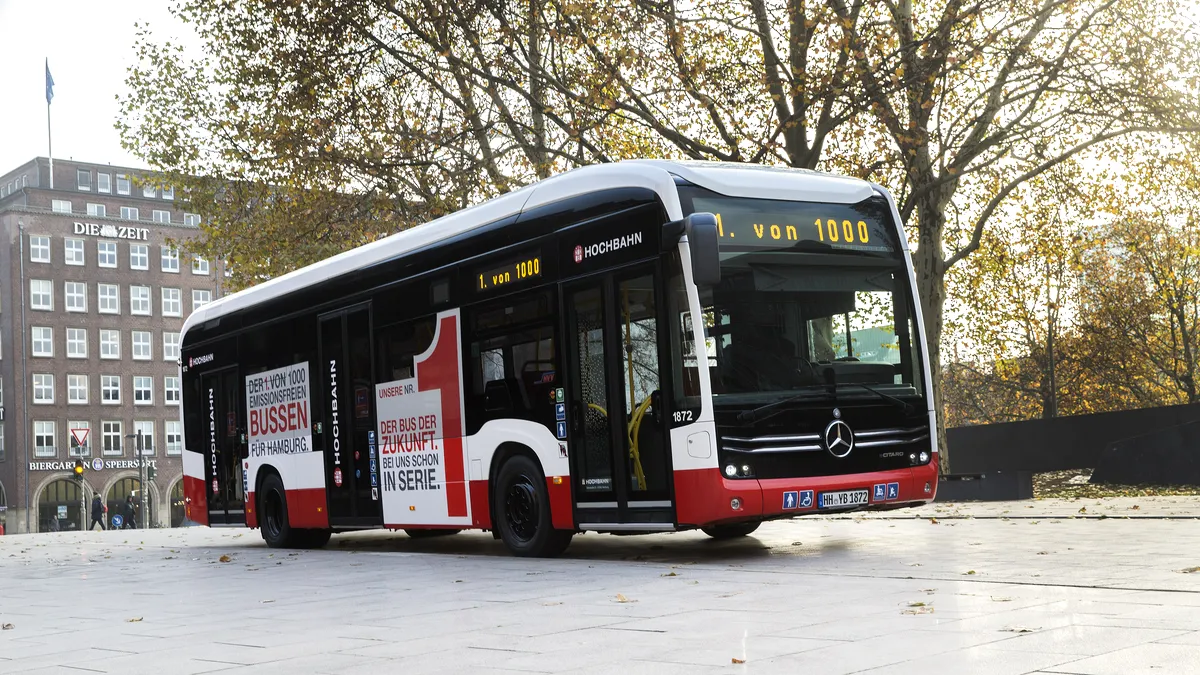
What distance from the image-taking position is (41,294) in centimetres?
8394

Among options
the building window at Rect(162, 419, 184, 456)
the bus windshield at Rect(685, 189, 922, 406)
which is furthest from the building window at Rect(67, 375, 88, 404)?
the bus windshield at Rect(685, 189, 922, 406)

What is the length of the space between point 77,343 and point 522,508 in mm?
78297

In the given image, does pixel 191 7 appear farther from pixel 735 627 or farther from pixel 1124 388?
pixel 1124 388

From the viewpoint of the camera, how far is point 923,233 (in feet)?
83.5

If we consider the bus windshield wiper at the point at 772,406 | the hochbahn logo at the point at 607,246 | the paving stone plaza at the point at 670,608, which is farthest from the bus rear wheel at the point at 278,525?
the bus windshield wiper at the point at 772,406

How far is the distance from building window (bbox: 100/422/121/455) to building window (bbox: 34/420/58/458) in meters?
2.96

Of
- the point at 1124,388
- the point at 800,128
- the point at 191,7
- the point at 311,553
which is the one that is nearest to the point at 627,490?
the point at 311,553

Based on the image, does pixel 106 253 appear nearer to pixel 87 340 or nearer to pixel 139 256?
pixel 139 256

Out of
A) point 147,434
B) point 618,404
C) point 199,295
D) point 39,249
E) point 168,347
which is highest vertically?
point 39,249

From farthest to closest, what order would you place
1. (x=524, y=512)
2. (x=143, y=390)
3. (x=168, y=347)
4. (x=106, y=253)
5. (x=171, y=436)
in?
(x=168, y=347), (x=171, y=436), (x=143, y=390), (x=106, y=253), (x=524, y=512)

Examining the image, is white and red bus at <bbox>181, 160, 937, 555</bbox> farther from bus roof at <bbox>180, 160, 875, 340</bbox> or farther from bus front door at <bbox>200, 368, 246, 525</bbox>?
bus front door at <bbox>200, 368, 246, 525</bbox>

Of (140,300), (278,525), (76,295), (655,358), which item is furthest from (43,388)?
(655,358)

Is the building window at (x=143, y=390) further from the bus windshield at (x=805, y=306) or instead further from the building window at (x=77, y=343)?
the bus windshield at (x=805, y=306)

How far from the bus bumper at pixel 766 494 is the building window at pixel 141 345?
82.4 meters
